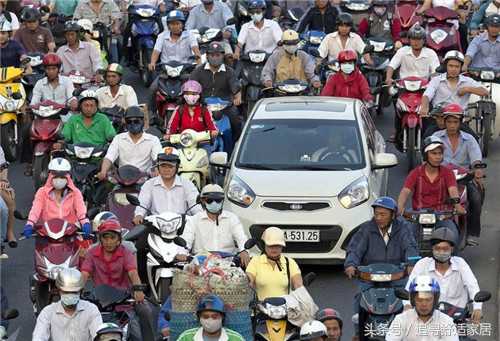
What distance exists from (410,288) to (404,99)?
32.9ft

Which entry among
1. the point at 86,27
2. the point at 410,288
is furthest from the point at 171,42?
the point at 410,288

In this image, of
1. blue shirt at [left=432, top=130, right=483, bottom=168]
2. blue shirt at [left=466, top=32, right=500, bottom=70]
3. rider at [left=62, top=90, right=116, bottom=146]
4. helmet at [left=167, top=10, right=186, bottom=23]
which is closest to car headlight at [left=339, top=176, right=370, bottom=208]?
blue shirt at [left=432, top=130, right=483, bottom=168]

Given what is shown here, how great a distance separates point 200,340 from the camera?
19.1m

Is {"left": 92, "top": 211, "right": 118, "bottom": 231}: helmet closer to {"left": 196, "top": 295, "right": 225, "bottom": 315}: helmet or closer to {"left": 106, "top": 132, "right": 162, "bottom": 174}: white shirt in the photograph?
{"left": 106, "top": 132, "right": 162, "bottom": 174}: white shirt

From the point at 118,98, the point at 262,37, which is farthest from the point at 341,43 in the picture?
the point at 118,98

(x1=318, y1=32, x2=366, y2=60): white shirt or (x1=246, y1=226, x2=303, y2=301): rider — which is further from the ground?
→ (x1=246, y1=226, x2=303, y2=301): rider

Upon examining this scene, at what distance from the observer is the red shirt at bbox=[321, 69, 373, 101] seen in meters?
29.4

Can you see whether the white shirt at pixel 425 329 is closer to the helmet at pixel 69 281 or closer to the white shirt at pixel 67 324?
the white shirt at pixel 67 324

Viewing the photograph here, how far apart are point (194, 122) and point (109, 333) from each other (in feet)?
27.6

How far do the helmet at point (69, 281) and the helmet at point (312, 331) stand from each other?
8.03 feet

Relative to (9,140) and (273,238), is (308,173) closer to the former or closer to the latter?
(273,238)

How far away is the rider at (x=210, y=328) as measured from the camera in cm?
1917

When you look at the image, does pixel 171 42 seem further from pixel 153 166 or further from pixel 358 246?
pixel 358 246

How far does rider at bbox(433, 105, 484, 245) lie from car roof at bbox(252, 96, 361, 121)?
132 centimetres
